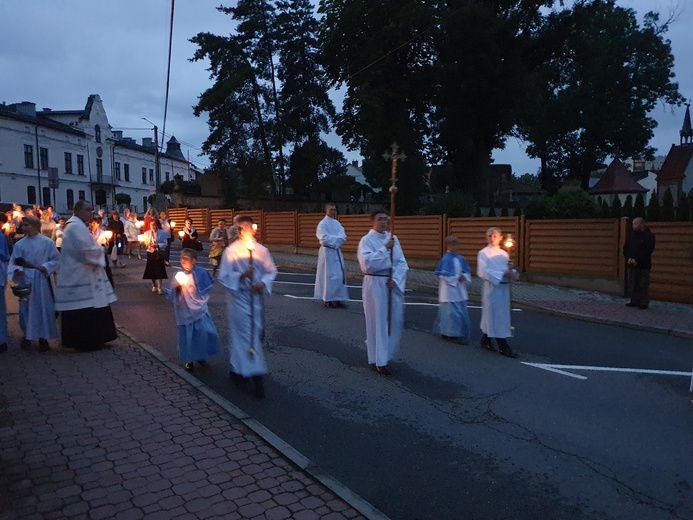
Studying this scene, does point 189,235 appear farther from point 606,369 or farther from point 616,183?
point 616,183

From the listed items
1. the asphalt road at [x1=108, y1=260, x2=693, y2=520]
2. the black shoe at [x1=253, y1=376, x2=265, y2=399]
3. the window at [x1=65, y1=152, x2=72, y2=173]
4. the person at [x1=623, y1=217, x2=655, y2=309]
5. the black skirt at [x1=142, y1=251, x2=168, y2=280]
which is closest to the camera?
the asphalt road at [x1=108, y1=260, x2=693, y2=520]

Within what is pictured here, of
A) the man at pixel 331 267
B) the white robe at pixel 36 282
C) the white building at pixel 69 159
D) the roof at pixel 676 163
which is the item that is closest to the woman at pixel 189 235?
the man at pixel 331 267

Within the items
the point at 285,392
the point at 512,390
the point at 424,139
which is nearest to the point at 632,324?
the point at 512,390

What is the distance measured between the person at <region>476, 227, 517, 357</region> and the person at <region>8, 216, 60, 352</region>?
606 cm

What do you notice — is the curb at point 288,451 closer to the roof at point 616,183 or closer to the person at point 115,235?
the person at point 115,235

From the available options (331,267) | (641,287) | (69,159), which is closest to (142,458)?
(331,267)

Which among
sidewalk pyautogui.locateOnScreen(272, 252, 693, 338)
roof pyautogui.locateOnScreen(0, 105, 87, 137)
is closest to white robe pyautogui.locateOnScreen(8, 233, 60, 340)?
sidewalk pyautogui.locateOnScreen(272, 252, 693, 338)

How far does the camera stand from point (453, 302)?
342 inches

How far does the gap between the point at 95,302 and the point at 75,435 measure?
3.15 meters

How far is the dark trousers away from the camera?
38.6 ft

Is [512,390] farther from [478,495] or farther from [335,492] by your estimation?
[335,492]

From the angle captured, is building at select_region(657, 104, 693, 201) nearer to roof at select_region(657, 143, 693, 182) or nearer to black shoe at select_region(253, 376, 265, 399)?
roof at select_region(657, 143, 693, 182)

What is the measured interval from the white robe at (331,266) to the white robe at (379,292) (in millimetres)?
4663

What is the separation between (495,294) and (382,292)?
76.3 inches
